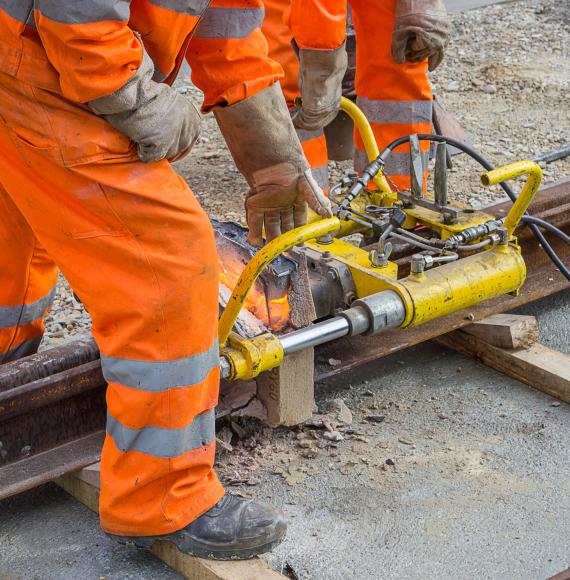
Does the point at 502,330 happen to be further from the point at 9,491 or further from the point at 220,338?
the point at 9,491

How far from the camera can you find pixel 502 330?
4.12 m

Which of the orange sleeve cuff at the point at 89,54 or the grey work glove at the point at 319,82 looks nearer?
the orange sleeve cuff at the point at 89,54

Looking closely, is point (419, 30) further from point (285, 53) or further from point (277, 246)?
point (277, 246)

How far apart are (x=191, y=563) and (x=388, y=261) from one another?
142 centimetres

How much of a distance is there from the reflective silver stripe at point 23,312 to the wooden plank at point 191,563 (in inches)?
23.3

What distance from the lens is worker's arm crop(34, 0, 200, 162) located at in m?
2.48

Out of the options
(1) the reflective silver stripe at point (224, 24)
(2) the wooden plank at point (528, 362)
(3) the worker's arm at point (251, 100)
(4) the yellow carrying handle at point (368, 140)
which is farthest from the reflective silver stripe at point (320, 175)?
(1) the reflective silver stripe at point (224, 24)

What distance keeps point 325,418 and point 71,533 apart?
39.5 inches

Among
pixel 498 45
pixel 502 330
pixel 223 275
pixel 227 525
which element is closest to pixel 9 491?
pixel 227 525

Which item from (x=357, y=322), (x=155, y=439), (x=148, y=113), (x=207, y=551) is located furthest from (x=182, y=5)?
(x=207, y=551)

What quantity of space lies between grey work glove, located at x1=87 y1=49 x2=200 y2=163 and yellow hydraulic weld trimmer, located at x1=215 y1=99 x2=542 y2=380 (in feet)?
2.03

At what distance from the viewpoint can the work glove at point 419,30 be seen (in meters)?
4.84

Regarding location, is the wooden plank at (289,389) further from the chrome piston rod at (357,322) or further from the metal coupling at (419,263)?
the metal coupling at (419,263)

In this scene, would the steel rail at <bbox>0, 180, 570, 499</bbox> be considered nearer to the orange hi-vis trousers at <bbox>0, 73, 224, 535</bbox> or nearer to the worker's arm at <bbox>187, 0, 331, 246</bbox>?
the orange hi-vis trousers at <bbox>0, 73, 224, 535</bbox>
